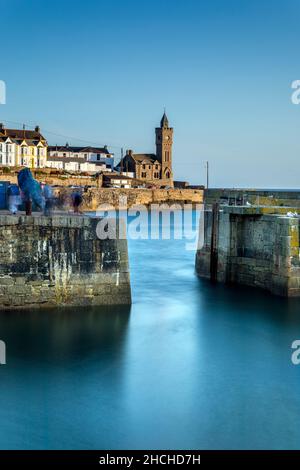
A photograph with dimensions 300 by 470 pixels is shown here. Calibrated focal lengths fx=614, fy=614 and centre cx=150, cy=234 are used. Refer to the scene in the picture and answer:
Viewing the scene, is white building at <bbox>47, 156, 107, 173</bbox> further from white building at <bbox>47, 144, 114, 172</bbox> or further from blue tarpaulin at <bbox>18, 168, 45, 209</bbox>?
blue tarpaulin at <bbox>18, 168, 45, 209</bbox>

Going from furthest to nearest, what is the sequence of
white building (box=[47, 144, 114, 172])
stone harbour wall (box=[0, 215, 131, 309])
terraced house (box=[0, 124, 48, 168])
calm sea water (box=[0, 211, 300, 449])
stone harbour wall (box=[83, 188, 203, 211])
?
white building (box=[47, 144, 114, 172]) → terraced house (box=[0, 124, 48, 168]) → stone harbour wall (box=[83, 188, 203, 211]) → stone harbour wall (box=[0, 215, 131, 309]) → calm sea water (box=[0, 211, 300, 449])

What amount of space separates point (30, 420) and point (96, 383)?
1651 mm

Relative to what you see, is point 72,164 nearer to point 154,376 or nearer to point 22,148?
point 22,148

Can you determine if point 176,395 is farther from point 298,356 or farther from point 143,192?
point 143,192

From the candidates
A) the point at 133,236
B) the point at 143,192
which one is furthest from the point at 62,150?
the point at 133,236

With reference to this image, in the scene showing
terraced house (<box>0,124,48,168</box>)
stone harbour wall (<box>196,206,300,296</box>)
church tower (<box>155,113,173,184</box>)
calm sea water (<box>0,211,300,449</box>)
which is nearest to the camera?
calm sea water (<box>0,211,300,449</box>)

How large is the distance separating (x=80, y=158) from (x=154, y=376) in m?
80.8

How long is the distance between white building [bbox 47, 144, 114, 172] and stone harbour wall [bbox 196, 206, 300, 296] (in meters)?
65.9

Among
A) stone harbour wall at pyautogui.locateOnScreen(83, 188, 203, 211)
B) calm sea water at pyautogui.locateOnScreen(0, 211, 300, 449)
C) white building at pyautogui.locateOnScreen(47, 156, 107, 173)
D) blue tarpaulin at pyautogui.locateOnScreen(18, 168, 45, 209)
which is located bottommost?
calm sea water at pyautogui.locateOnScreen(0, 211, 300, 449)

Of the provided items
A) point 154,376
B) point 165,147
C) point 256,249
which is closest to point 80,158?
point 165,147

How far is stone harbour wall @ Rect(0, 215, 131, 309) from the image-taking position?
13.3m

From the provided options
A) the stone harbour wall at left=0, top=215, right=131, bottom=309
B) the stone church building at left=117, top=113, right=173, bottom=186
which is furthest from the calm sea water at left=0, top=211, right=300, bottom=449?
the stone church building at left=117, top=113, right=173, bottom=186

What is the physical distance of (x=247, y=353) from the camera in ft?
41.4

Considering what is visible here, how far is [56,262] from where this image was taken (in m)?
13.6
